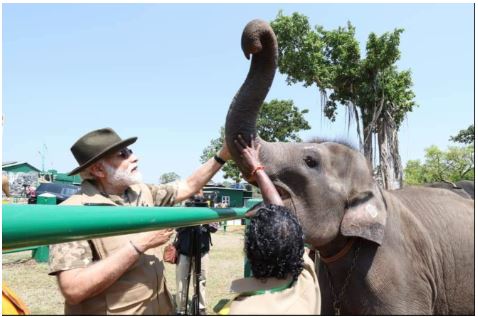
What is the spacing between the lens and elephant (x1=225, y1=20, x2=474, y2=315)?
2.84 m

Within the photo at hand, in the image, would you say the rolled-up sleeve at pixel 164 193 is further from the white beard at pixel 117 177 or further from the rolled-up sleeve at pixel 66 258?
the rolled-up sleeve at pixel 66 258

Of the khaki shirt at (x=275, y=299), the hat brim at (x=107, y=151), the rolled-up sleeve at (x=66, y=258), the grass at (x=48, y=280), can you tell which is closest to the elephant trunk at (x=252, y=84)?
the hat brim at (x=107, y=151)

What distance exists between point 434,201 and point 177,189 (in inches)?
79.4

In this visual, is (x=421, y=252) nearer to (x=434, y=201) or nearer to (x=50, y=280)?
(x=434, y=201)

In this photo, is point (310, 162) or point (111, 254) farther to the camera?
point (310, 162)

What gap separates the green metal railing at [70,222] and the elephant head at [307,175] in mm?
1145

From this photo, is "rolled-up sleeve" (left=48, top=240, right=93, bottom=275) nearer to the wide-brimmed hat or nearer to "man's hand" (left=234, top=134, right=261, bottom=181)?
the wide-brimmed hat

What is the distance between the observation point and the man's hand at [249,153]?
2.71 metres

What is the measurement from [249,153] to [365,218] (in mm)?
858

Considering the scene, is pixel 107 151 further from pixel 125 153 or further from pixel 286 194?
pixel 286 194

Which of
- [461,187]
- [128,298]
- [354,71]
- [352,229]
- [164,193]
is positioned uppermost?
[354,71]

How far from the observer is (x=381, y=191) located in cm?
315

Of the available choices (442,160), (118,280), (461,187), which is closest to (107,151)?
(118,280)

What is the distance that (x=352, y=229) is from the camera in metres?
2.85
